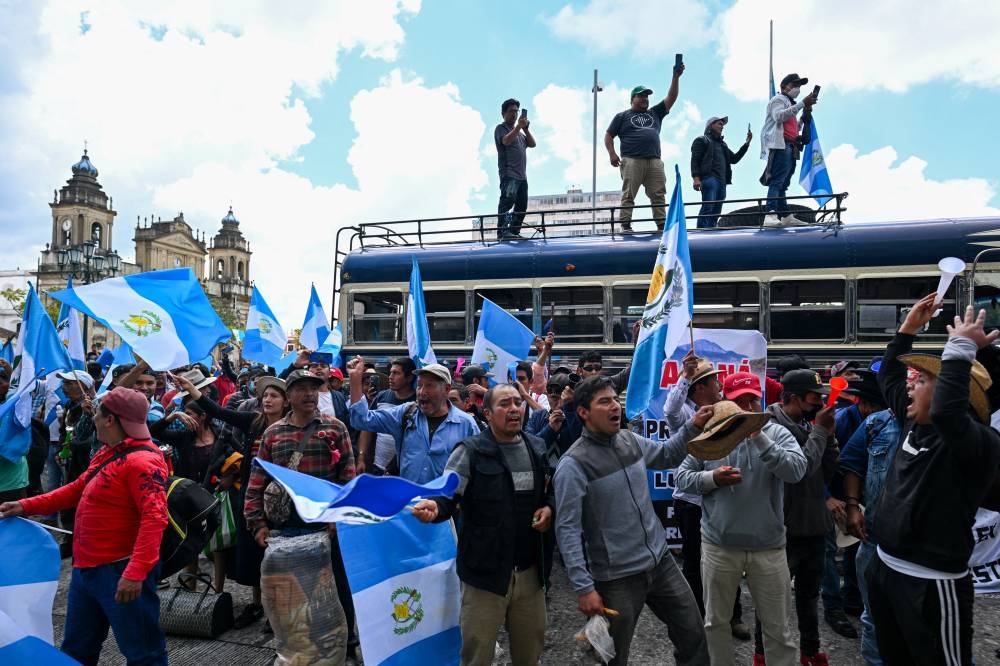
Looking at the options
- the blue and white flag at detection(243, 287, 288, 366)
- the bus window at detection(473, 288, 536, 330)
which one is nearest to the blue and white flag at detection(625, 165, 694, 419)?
the bus window at detection(473, 288, 536, 330)

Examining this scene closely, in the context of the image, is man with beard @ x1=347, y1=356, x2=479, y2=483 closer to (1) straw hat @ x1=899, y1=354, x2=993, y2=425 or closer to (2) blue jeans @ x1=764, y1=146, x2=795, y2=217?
(1) straw hat @ x1=899, y1=354, x2=993, y2=425

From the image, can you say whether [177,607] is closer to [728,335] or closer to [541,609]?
[541,609]

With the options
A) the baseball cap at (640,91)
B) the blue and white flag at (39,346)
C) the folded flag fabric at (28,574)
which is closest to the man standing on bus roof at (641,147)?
the baseball cap at (640,91)

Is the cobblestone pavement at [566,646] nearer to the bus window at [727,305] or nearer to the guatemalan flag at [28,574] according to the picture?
the guatemalan flag at [28,574]

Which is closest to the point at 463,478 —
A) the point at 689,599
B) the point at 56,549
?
the point at 689,599

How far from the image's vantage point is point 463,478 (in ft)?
10.8

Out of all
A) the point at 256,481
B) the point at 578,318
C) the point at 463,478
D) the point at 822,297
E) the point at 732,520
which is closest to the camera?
the point at 463,478

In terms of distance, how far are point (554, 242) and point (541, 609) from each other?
693 cm

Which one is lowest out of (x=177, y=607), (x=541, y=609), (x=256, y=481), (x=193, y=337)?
(x=177, y=607)

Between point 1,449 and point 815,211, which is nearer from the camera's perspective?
point 1,449

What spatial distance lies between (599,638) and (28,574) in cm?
303

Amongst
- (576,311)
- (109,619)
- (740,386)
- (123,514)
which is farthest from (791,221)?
(109,619)

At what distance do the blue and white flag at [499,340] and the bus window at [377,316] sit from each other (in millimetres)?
2903

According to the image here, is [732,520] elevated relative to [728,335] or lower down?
lower down
